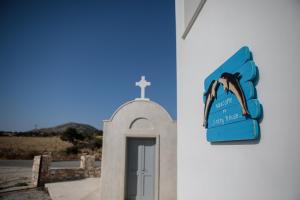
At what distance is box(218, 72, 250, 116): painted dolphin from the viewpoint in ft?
8.05

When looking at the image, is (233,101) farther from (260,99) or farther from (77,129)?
(77,129)

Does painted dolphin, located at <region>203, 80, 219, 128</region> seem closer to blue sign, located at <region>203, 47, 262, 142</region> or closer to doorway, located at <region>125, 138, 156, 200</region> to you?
blue sign, located at <region>203, 47, 262, 142</region>

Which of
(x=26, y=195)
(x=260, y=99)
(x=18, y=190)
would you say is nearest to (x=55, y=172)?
(x=18, y=190)

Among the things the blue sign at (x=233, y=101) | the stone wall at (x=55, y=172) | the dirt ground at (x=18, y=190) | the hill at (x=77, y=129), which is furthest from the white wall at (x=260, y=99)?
the hill at (x=77, y=129)

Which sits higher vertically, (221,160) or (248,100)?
(248,100)

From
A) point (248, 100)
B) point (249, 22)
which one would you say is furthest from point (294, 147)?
point (249, 22)

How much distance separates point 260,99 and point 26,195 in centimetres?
1062

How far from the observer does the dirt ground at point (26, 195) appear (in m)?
9.41

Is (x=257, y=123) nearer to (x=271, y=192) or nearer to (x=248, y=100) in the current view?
(x=248, y=100)

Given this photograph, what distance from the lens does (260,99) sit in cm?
226

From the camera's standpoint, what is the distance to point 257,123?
7.42ft

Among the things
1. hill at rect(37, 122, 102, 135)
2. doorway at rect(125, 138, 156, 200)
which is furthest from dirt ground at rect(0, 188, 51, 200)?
hill at rect(37, 122, 102, 135)

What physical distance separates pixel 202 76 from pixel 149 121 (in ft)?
14.7

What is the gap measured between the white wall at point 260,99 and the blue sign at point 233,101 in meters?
0.08
